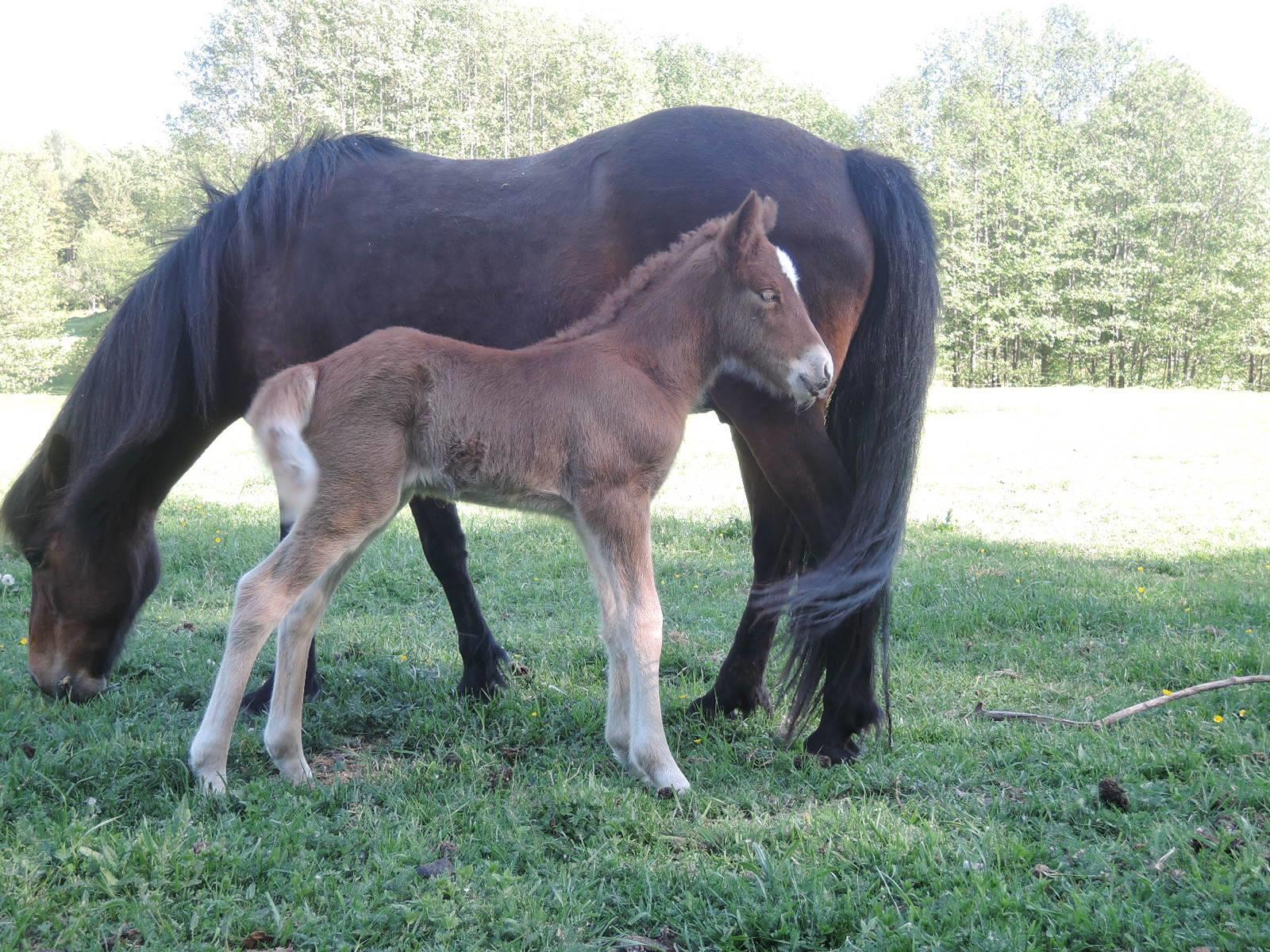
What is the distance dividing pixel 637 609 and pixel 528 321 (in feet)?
4.17

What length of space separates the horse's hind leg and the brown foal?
3.27 feet

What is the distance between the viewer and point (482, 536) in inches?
295

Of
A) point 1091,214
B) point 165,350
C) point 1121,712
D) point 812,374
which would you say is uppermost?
point 1091,214

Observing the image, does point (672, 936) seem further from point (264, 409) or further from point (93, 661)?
point (93, 661)

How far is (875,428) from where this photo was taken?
3.65 meters

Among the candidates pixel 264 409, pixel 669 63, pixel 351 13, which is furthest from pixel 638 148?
pixel 669 63

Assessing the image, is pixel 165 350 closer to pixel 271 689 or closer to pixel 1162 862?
pixel 271 689

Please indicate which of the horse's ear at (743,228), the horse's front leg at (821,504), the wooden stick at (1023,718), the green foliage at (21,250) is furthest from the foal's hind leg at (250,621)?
the green foliage at (21,250)

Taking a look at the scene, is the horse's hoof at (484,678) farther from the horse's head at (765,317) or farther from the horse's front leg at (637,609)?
the horse's head at (765,317)

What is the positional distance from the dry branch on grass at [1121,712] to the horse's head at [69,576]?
142 inches

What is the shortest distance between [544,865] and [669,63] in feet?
134

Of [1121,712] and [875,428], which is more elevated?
[875,428]

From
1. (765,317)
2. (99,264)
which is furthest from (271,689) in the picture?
(99,264)

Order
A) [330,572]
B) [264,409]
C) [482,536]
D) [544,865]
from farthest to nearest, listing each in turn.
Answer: [482,536]
[330,572]
[264,409]
[544,865]
